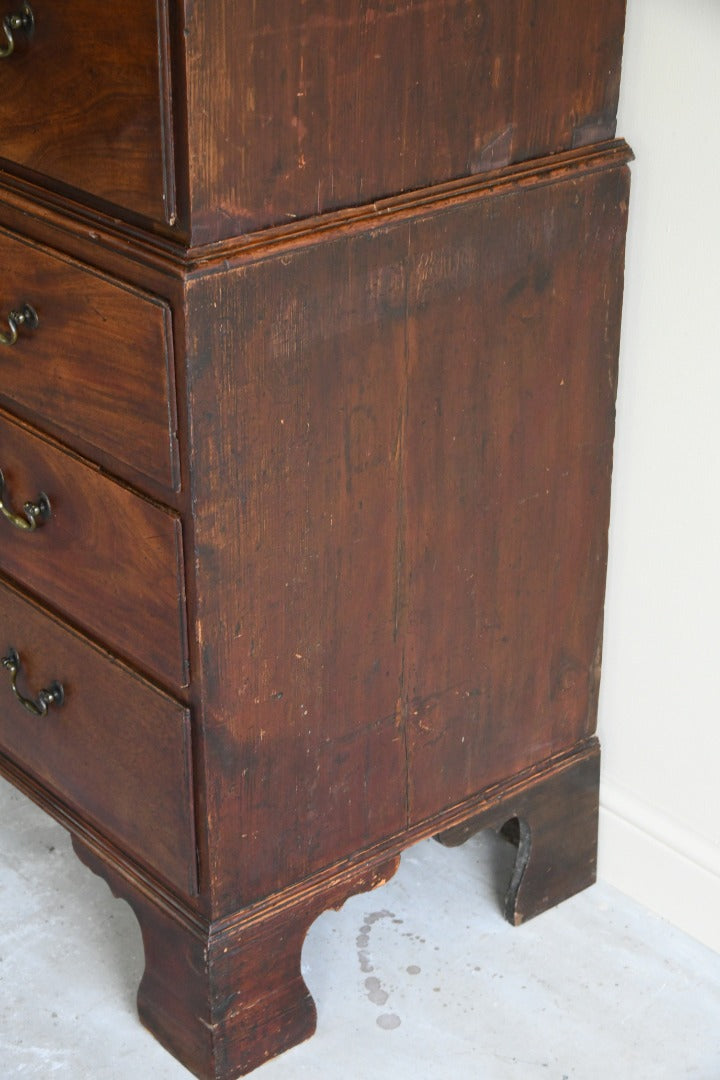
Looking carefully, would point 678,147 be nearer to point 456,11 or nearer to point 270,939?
point 456,11

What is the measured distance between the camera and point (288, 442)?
139cm

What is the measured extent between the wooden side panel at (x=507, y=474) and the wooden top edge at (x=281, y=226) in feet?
0.06

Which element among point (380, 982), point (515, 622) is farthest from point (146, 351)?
point (380, 982)

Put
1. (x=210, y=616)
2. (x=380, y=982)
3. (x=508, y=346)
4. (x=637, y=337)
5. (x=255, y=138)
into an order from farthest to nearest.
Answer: (x=380, y=982) < (x=637, y=337) < (x=508, y=346) < (x=210, y=616) < (x=255, y=138)

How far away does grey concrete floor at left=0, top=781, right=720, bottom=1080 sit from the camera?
1657 millimetres

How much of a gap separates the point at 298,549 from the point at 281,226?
0.30m

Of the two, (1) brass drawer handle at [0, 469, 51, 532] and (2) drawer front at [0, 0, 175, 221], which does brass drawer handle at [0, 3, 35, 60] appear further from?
(1) brass drawer handle at [0, 469, 51, 532]

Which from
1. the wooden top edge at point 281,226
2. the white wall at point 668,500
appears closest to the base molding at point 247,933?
the white wall at point 668,500

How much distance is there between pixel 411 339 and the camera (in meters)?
1.44

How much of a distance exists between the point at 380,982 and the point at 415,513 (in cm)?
57

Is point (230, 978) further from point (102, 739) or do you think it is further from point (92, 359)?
point (92, 359)

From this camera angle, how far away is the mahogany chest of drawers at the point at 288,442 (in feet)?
4.22

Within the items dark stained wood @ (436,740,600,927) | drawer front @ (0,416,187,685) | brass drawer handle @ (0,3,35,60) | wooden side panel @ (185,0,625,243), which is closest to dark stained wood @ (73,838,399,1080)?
dark stained wood @ (436,740,600,927)

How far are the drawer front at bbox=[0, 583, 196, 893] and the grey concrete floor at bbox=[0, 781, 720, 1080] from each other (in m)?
0.21
